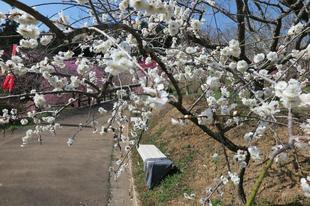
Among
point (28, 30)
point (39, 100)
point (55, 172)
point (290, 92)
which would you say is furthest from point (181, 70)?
point (55, 172)

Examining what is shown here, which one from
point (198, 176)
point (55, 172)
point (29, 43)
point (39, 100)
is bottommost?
point (55, 172)

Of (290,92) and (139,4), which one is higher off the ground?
(139,4)

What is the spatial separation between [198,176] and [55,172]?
9.40 ft

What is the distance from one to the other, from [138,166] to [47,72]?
5.41 m

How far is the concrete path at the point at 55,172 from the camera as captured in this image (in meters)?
7.50

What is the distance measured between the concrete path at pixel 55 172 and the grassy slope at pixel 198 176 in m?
0.73

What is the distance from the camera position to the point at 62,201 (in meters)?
7.35

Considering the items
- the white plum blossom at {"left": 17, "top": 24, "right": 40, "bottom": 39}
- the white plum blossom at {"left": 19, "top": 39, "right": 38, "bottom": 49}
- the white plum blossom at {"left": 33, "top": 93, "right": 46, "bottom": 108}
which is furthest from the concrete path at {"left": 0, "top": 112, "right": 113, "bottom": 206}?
the white plum blossom at {"left": 17, "top": 24, "right": 40, "bottom": 39}

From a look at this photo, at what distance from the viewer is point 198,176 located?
24.8ft

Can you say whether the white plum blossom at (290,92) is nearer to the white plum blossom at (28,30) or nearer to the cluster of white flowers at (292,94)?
the cluster of white flowers at (292,94)

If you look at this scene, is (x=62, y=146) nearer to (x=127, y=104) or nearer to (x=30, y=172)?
(x=30, y=172)

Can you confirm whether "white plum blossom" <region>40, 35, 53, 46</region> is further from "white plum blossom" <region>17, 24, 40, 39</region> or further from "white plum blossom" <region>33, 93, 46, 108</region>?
"white plum blossom" <region>17, 24, 40, 39</region>

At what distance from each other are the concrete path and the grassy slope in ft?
2.40

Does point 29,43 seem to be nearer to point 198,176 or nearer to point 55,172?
point 198,176
